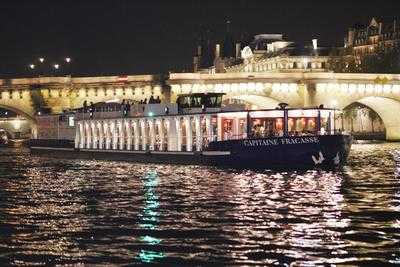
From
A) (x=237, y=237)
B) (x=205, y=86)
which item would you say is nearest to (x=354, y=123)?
(x=205, y=86)

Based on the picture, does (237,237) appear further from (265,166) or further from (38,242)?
(265,166)

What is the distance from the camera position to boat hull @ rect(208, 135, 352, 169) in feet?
152

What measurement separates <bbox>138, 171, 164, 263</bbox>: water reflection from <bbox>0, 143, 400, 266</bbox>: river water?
0.10 ft

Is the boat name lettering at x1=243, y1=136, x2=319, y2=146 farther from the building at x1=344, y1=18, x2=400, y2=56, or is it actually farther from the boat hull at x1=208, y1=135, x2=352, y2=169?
the building at x1=344, y1=18, x2=400, y2=56

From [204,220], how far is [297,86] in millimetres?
82266

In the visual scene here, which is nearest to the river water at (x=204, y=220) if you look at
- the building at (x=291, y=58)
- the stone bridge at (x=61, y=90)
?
the stone bridge at (x=61, y=90)

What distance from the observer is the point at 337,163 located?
1877 inches

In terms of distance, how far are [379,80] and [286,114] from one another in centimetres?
5971

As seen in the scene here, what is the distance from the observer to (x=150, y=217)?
2602 cm

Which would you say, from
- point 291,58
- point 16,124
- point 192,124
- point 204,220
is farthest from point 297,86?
point 16,124

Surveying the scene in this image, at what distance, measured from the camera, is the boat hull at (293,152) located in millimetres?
46406

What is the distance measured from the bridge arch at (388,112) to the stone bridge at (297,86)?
3408 mm

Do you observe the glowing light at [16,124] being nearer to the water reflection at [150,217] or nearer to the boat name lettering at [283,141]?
the boat name lettering at [283,141]

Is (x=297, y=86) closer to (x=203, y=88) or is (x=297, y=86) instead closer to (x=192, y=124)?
(x=203, y=88)
